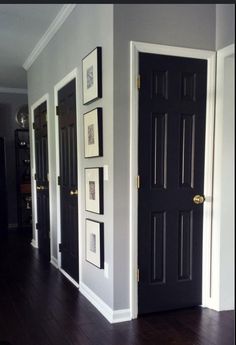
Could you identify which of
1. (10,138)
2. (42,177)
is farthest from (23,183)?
(42,177)

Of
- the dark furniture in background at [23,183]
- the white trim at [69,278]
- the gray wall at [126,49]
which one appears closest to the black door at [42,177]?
the white trim at [69,278]

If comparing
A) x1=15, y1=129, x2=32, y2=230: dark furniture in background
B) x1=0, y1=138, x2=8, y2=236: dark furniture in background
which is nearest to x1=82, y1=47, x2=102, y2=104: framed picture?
x1=0, y1=138, x2=8, y2=236: dark furniture in background

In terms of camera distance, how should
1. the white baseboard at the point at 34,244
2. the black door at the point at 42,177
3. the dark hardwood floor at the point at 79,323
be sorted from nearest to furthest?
the dark hardwood floor at the point at 79,323
the black door at the point at 42,177
the white baseboard at the point at 34,244

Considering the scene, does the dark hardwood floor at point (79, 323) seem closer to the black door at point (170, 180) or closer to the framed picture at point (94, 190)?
the black door at point (170, 180)

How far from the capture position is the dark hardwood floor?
7.42 ft

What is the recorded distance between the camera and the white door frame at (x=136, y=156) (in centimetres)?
246

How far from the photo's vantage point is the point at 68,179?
11.5 feet

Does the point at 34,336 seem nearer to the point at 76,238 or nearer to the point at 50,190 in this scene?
the point at 76,238

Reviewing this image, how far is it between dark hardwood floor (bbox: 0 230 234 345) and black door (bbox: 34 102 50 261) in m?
1.14

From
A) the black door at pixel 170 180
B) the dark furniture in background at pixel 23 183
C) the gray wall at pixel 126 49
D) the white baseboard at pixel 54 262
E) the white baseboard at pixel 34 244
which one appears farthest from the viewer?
the dark furniture in background at pixel 23 183

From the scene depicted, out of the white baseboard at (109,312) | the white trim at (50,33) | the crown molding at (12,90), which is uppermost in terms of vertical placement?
the white trim at (50,33)

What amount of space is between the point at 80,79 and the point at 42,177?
1.90 m

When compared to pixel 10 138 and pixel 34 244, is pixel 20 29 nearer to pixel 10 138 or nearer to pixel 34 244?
pixel 34 244

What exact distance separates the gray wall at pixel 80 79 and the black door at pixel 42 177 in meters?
0.29
